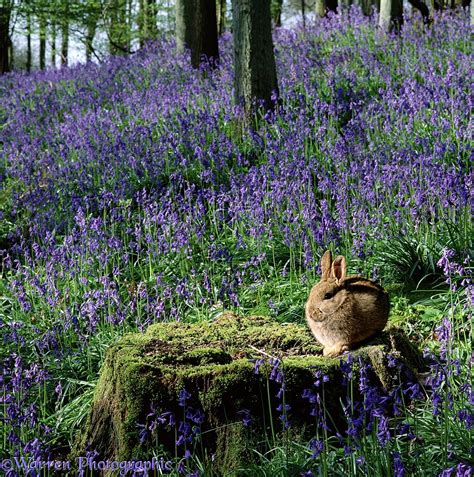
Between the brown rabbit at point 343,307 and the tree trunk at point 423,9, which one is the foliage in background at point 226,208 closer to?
the brown rabbit at point 343,307

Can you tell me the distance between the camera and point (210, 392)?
11.3 ft

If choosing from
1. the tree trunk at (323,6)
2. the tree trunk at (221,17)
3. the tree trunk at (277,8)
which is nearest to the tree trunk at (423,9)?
the tree trunk at (323,6)

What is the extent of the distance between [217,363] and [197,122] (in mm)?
5658

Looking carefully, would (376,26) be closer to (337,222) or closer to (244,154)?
(244,154)

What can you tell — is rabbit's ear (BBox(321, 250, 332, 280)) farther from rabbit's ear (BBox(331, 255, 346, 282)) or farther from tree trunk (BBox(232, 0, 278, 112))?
tree trunk (BBox(232, 0, 278, 112))

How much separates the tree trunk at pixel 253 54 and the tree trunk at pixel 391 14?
4.81 meters

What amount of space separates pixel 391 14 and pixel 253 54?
17.2 feet

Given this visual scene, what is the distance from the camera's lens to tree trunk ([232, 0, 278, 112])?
8.58 meters

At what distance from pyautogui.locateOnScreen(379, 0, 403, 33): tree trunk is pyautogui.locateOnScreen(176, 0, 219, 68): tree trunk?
3.04 meters

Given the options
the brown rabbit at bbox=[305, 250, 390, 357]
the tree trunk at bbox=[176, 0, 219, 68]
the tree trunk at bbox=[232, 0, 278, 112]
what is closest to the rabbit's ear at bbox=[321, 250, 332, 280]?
the brown rabbit at bbox=[305, 250, 390, 357]

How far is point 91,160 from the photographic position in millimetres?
8562

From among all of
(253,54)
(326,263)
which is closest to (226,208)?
(253,54)

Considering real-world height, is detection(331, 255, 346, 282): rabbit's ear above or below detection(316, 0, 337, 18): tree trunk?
below

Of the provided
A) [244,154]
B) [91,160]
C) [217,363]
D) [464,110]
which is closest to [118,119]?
[91,160]
